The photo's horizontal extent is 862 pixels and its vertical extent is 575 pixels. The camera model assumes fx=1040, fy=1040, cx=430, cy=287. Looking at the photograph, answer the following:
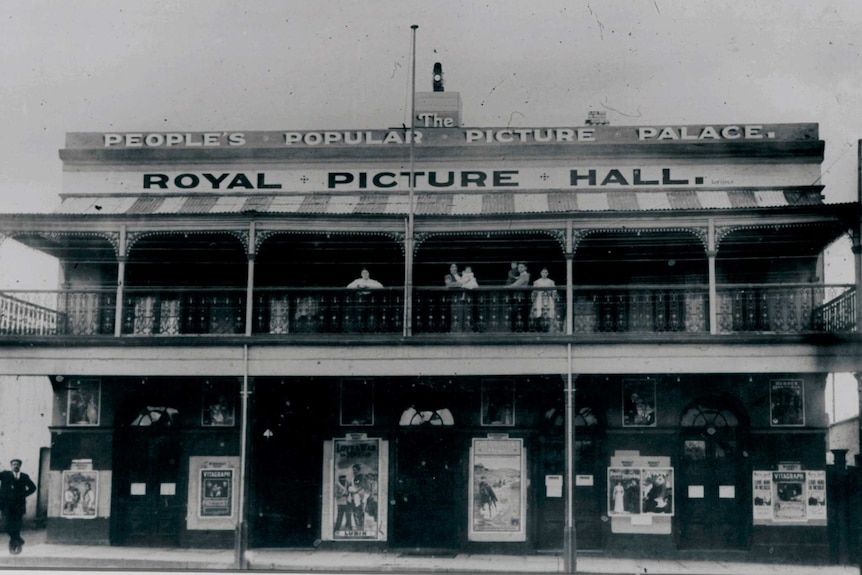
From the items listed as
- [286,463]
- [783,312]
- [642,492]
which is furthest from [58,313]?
[783,312]

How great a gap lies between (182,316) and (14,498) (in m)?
4.54

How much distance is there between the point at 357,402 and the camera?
21.2 m

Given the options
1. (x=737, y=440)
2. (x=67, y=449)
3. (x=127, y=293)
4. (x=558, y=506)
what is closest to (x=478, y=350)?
(x=558, y=506)

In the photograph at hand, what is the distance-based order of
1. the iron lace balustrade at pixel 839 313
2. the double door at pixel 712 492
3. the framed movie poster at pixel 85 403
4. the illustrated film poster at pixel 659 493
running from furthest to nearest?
the framed movie poster at pixel 85 403 < the illustrated film poster at pixel 659 493 < the double door at pixel 712 492 < the iron lace balustrade at pixel 839 313

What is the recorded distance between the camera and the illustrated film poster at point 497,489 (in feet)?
67.6

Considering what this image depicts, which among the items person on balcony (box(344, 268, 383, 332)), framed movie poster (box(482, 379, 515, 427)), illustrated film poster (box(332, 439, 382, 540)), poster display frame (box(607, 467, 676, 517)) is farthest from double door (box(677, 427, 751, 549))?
person on balcony (box(344, 268, 383, 332))

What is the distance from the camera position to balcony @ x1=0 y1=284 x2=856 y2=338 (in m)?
18.7

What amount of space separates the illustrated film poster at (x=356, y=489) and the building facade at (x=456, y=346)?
0.05 metres

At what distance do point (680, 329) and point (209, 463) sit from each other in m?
9.72

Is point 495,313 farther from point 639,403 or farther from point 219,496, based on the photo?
point 219,496

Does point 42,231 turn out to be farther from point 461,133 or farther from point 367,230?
point 461,133

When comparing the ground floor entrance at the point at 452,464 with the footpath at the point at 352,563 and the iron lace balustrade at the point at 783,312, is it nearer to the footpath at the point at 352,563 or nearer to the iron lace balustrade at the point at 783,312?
the footpath at the point at 352,563

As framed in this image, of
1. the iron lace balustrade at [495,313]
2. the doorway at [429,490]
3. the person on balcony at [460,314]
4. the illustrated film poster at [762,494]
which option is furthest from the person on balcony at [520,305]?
the illustrated film poster at [762,494]

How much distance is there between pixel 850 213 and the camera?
59.3 feet
